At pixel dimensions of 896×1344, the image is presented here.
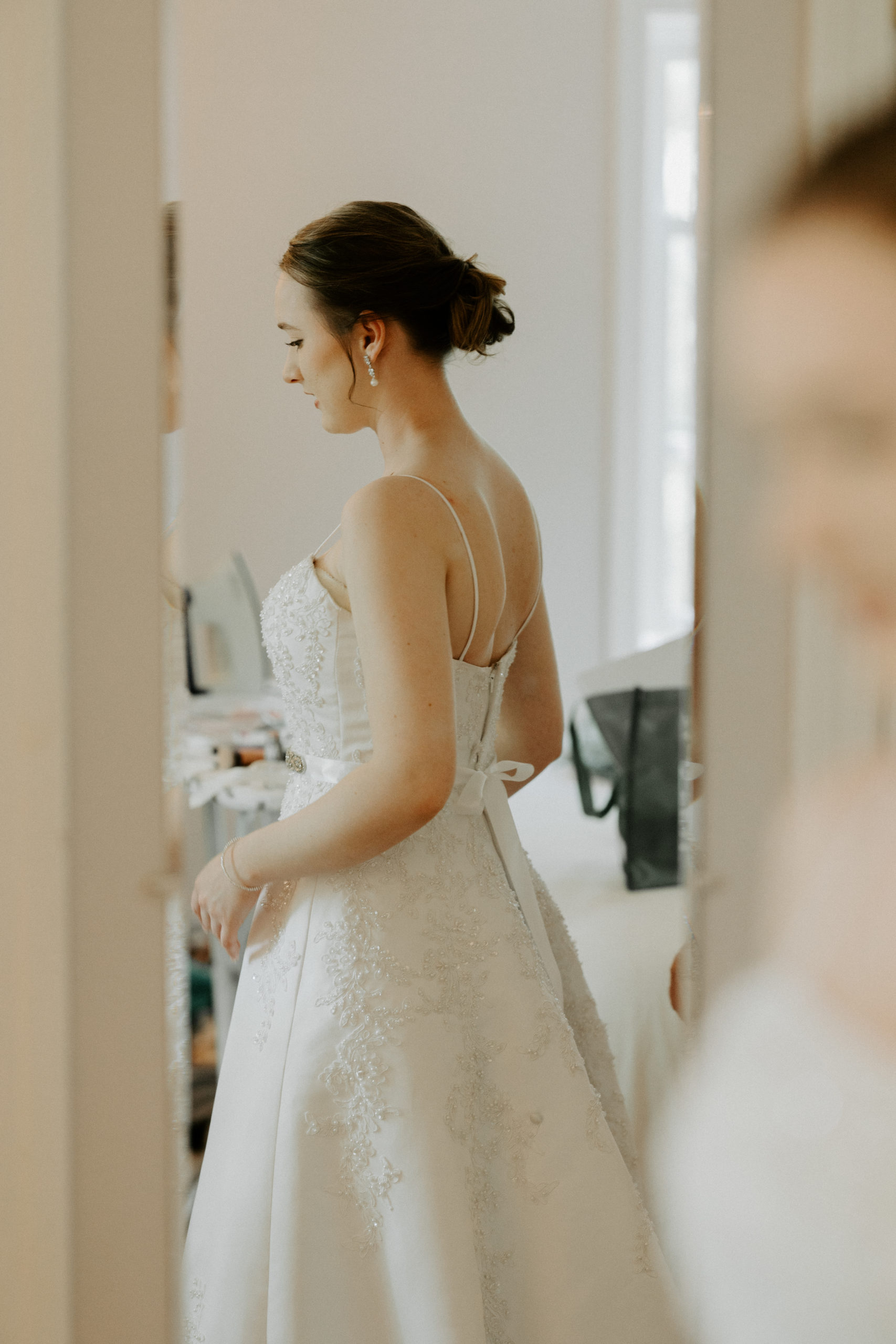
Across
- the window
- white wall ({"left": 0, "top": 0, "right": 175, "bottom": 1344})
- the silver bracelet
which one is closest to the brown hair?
the window

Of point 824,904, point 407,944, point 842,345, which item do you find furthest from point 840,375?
point 407,944

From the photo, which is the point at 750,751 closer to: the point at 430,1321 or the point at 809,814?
the point at 809,814

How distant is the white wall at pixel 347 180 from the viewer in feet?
2.71

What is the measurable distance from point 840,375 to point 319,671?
0.51 metres

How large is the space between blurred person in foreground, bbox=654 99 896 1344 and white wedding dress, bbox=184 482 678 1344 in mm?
140

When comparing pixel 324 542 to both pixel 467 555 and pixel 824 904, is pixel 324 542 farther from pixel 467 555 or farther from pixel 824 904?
pixel 824 904

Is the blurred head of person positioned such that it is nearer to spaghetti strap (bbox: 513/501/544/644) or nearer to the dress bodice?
spaghetti strap (bbox: 513/501/544/644)

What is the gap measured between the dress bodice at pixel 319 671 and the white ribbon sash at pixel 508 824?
3 cm

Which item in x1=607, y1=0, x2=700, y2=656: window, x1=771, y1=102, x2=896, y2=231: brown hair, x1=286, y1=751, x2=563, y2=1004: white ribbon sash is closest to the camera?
x1=771, y1=102, x2=896, y2=231: brown hair

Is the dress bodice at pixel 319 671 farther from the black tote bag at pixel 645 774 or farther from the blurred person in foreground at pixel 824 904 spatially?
the blurred person in foreground at pixel 824 904

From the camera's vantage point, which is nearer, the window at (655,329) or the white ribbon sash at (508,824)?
the window at (655,329)

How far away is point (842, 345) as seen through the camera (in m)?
0.52

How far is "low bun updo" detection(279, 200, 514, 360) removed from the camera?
83 cm

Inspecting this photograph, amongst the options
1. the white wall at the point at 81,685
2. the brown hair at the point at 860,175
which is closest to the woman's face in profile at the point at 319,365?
the white wall at the point at 81,685
